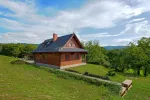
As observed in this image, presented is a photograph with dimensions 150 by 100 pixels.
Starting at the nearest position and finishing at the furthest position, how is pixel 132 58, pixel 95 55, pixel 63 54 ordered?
pixel 63 54 → pixel 132 58 → pixel 95 55

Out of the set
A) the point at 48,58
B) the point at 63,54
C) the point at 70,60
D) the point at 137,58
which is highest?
the point at 63,54

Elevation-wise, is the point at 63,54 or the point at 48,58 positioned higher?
the point at 63,54

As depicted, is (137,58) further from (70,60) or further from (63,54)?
(63,54)

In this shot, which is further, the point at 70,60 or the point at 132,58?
the point at 132,58

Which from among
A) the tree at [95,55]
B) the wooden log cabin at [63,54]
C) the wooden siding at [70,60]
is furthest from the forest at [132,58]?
the wooden siding at [70,60]

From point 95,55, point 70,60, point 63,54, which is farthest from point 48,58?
point 95,55

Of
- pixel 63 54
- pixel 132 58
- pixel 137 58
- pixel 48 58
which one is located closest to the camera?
pixel 63 54

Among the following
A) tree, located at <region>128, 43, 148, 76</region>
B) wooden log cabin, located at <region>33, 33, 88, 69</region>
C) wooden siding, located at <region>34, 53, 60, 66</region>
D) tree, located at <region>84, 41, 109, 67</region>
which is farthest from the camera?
tree, located at <region>84, 41, 109, 67</region>

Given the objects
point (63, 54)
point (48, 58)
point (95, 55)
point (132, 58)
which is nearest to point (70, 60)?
point (63, 54)

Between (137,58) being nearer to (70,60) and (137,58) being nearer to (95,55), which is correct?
(95,55)

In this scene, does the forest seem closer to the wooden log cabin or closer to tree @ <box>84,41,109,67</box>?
tree @ <box>84,41,109,67</box>

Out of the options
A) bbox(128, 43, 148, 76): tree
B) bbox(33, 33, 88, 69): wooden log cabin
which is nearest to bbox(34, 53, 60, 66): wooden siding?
bbox(33, 33, 88, 69): wooden log cabin

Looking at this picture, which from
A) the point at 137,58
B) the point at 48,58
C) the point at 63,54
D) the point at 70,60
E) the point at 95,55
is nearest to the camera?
the point at 63,54

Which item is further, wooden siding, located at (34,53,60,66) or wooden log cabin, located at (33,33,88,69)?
wooden siding, located at (34,53,60,66)
